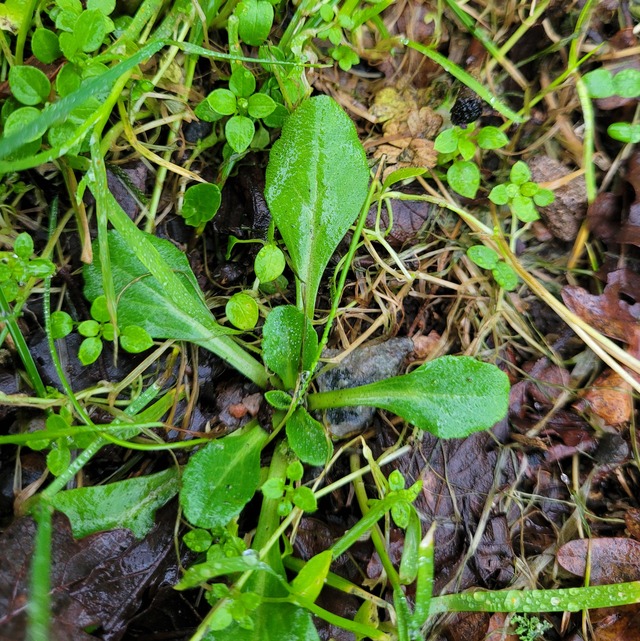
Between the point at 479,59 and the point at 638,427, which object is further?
the point at 479,59

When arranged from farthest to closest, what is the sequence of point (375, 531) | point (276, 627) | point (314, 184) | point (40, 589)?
point (314, 184)
point (375, 531)
point (276, 627)
point (40, 589)

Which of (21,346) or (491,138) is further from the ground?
(491,138)

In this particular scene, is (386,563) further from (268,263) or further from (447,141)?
(447,141)

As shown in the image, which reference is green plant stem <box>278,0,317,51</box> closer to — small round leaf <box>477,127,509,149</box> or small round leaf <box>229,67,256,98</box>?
small round leaf <box>229,67,256,98</box>

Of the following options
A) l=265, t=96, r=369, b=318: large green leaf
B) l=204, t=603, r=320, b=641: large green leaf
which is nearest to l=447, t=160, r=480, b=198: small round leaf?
l=265, t=96, r=369, b=318: large green leaf

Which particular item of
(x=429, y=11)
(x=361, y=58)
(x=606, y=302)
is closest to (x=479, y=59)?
(x=429, y=11)

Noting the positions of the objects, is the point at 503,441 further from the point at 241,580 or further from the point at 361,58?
the point at 361,58

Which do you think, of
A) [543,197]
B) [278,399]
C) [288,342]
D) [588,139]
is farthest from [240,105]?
[588,139]
